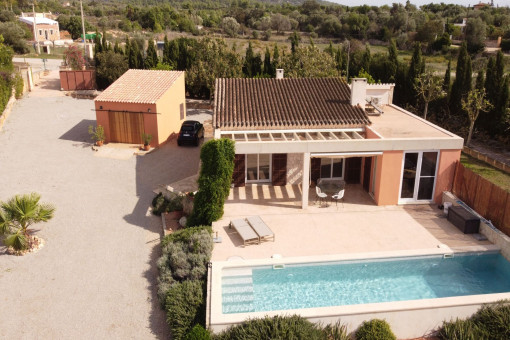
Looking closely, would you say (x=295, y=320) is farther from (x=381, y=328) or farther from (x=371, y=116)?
(x=371, y=116)

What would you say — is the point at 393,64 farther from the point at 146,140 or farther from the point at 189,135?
the point at 146,140

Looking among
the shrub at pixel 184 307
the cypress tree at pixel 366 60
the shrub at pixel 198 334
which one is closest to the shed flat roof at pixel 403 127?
the shrub at pixel 184 307

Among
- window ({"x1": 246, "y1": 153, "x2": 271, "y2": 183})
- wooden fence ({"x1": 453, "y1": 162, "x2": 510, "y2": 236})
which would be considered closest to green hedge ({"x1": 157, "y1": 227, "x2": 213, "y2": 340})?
window ({"x1": 246, "y1": 153, "x2": 271, "y2": 183})

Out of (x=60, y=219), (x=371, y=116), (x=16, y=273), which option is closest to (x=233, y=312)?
(x=16, y=273)

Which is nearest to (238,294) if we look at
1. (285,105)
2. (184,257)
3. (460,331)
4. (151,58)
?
(184,257)

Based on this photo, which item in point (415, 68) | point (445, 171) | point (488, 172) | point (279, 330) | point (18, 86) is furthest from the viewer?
point (18, 86)
